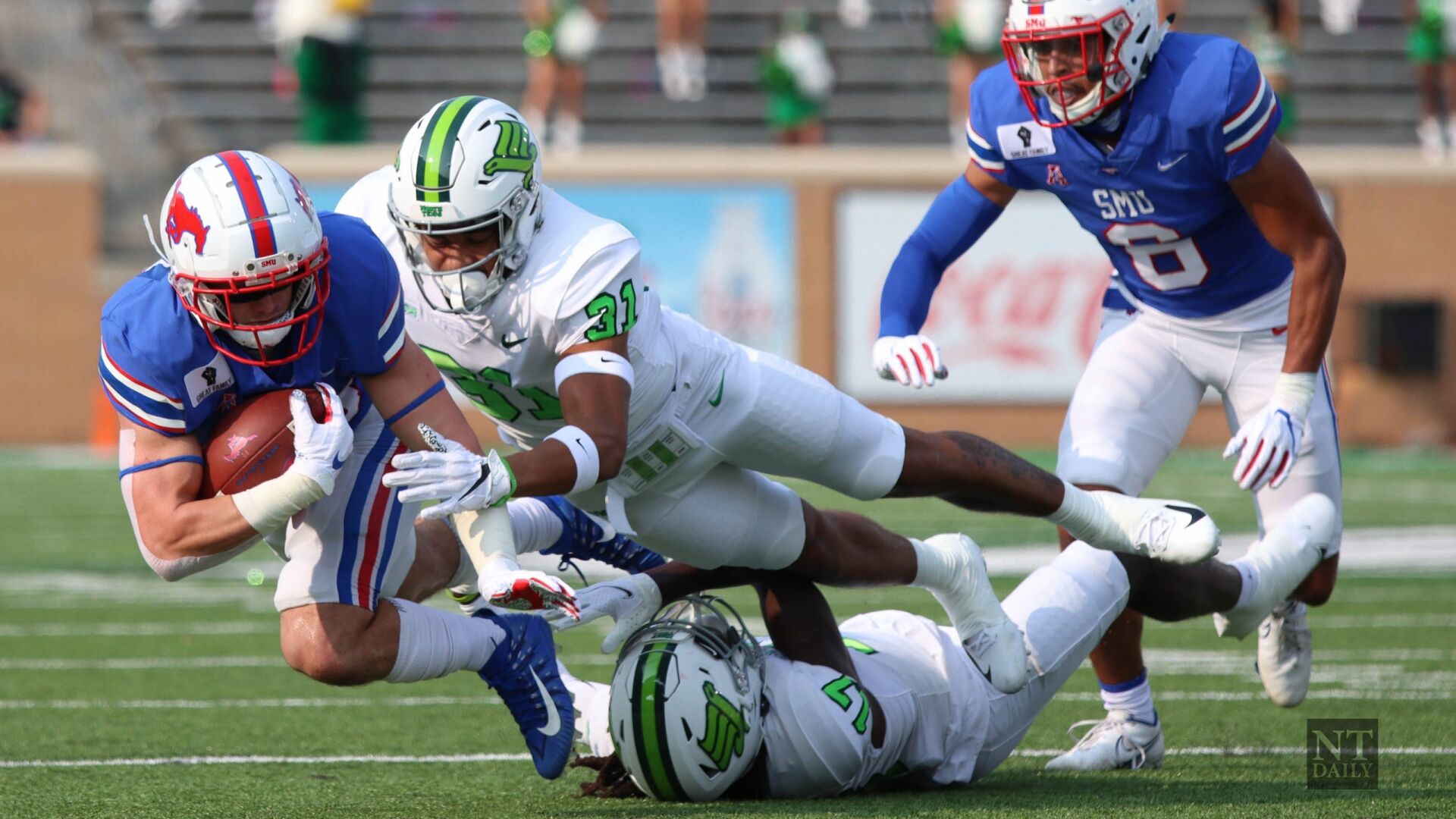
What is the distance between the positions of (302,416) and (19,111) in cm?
1345

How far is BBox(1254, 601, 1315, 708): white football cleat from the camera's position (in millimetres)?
4605

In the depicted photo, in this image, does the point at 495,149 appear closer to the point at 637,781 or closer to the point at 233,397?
the point at 233,397

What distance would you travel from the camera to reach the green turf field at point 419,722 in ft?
12.1

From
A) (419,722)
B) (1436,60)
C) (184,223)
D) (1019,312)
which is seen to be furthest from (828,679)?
(1436,60)

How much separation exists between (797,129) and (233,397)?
1180cm

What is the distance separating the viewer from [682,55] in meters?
16.2

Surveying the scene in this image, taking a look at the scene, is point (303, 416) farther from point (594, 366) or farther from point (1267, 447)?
point (1267, 447)

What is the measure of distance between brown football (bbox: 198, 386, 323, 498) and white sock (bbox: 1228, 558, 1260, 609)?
2.23 meters

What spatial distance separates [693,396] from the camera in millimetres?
4141

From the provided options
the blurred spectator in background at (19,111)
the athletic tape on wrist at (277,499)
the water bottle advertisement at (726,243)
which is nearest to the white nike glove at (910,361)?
the athletic tape on wrist at (277,499)

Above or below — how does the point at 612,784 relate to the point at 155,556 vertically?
below

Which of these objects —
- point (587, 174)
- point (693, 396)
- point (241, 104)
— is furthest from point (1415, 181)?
point (693, 396)

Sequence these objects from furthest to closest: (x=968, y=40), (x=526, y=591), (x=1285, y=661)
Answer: (x=968, y=40) → (x=1285, y=661) → (x=526, y=591)

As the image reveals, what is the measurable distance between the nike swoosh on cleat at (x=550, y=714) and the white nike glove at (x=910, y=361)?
111 centimetres
